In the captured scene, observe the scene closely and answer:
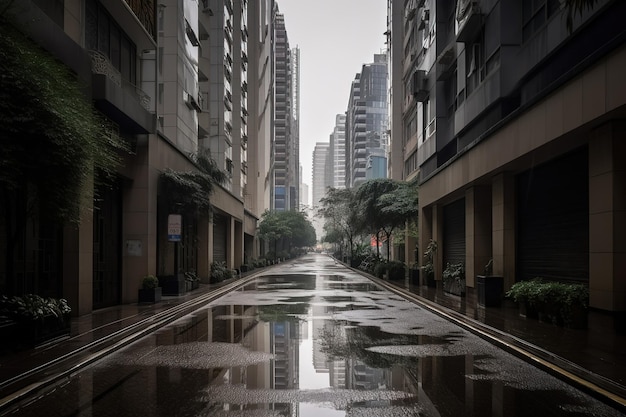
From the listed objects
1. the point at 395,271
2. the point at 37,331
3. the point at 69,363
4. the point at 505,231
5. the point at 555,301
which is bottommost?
the point at 395,271

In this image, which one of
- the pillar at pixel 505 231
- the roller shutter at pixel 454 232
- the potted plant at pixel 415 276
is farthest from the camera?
the potted plant at pixel 415 276

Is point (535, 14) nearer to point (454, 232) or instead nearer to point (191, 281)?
point (454, 232)

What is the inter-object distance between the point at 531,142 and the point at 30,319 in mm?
13201

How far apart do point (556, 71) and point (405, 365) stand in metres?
11.2

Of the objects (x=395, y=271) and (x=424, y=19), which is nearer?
(x=395, y=271)

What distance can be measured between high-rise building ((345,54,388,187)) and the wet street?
135202 millimetres

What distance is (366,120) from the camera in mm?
169250

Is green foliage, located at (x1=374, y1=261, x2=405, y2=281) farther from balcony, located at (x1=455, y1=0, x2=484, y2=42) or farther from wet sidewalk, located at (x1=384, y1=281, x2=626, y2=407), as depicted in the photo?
wet sidewalk, located at (x1=384, y1=281, x2=626, y2=407)

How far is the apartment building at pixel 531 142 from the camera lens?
12.0 metres

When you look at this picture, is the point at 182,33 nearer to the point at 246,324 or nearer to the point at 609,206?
the point at 246,324

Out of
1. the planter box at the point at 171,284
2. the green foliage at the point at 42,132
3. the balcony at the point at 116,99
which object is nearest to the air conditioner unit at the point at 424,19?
the balcony at the point at 116,99

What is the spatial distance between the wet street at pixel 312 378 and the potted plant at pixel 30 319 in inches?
60.7

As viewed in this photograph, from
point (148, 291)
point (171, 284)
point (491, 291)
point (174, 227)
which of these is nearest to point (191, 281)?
point (171, 284)

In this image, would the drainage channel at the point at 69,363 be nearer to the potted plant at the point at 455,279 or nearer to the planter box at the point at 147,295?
the planter box at the point at 147,295
